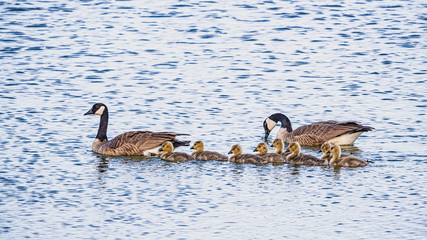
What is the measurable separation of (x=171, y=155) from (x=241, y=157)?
1181mm

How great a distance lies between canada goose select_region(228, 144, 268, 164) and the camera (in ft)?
A: 52.4

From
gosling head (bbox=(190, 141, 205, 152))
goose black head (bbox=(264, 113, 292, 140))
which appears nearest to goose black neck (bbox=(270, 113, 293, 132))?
goose black head (bbox=(264, 113, 292, 140))

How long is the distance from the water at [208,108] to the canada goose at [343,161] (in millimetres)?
156

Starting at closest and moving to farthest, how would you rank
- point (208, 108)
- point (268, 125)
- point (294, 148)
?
point (294, 148) → point (268, 125) → point (208, 108)

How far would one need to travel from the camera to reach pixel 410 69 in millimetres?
22750

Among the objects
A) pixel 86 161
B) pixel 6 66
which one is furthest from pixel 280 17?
pixel 86 161

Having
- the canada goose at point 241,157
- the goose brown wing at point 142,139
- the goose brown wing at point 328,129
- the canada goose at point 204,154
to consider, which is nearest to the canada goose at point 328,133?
the goose brown wing at point 328,129

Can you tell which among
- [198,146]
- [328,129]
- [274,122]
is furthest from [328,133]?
[198,146]

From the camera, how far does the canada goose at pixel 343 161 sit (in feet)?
51.6

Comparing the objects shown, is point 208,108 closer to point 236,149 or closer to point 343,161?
point 236,149

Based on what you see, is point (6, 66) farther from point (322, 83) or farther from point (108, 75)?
point (322, 83)

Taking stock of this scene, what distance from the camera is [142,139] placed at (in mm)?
16844

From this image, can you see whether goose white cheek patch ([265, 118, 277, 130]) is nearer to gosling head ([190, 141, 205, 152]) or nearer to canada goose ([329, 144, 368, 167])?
gosling head ([190, 141, 205, 152])

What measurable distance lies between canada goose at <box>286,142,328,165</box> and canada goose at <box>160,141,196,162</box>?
1613 mm
